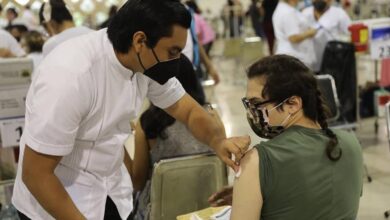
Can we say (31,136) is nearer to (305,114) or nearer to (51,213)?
(51,213)

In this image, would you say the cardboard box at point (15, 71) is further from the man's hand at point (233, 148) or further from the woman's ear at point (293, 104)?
the woman's ear at point (293, 104)

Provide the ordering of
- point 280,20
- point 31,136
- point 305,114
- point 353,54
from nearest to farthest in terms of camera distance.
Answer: point 31,136, point 305,114, point 353,54, point 280,20

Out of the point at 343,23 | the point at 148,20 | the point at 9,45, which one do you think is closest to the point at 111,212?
the point at 148,20

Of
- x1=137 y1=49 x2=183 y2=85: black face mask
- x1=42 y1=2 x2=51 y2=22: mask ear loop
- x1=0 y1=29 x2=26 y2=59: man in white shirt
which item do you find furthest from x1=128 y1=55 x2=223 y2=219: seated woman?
x1=0 y1=29 x2=26 y2=59: man in white shirt

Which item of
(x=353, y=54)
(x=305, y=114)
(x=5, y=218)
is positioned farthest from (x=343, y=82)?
(x=305, y=114)

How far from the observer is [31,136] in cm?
116

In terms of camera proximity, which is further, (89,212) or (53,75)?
(89,212)

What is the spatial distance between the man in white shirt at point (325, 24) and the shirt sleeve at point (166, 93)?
298cm

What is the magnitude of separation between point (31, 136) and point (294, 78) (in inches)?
23.4

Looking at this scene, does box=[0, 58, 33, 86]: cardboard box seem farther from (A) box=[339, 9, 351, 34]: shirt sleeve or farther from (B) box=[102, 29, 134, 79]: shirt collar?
(A) box=[339, 9, 351, 34]: shirt sleeve

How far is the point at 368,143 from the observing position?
4.22 metres

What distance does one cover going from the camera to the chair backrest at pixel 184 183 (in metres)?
1.85

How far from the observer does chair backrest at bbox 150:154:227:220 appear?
1.85m

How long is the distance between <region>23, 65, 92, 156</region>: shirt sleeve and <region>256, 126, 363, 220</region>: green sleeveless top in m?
0.41
